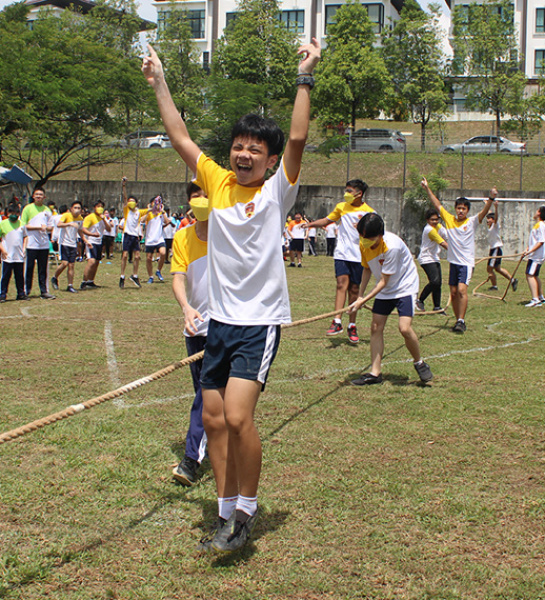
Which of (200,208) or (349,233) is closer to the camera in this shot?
(200,208)

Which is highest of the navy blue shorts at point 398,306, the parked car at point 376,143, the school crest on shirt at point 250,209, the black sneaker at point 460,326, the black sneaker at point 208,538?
the parked car at point 376,143

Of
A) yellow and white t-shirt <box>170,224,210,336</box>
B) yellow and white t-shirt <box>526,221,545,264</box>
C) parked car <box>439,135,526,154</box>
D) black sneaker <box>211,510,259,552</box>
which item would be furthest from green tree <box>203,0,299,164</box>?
black sneaker <box>211,510,259,552</box>

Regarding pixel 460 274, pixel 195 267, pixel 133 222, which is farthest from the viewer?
pixel 133 222

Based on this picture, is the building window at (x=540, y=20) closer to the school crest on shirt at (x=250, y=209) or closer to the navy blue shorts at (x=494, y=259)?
the navy blue shorts at (x=494, y=259)

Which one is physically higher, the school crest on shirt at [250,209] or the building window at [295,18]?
the building window at [295,18]

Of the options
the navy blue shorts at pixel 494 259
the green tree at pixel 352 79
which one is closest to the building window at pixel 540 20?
the green tree at pixel 352 79

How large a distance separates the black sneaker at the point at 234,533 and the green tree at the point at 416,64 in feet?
149

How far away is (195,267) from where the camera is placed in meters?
4.61

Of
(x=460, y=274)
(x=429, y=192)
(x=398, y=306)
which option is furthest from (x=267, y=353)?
(x=460, y=274)

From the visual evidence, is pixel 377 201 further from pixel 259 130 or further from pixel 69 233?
pixel 259 130

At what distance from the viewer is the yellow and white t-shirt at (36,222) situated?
1367 cm

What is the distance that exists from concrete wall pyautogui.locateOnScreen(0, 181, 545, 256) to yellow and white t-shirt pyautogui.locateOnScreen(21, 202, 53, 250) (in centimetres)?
1605

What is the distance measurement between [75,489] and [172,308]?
8186mm

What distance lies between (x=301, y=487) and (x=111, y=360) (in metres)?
4.27
